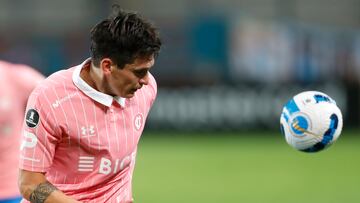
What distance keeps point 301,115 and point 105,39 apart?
4.59ft

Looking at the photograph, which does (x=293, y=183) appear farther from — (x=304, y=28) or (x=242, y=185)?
(x=304, y=28)

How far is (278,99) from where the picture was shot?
54.8 feet

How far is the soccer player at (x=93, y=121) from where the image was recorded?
490 centimetres

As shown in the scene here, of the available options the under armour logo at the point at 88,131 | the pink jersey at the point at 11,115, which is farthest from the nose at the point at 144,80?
the pink jersey at the point at 11,115

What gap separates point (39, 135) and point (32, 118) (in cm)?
10

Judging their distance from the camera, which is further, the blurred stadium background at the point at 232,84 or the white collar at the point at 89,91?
the blurred stadium background at the point at 232,84

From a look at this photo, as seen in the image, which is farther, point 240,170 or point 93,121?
point 240,170

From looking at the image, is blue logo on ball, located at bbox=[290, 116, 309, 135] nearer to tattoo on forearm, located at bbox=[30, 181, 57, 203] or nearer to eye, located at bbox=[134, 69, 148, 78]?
eye, located at bbox=[134, 69, 148, 78]

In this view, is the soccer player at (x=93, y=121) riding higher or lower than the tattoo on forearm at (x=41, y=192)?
higher

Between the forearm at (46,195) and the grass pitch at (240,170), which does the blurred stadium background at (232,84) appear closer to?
the grass pitch at (240,170)

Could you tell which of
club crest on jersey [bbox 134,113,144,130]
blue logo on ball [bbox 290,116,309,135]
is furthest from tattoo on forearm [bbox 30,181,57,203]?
blue logo on ball [bbox 290,116,309,135]

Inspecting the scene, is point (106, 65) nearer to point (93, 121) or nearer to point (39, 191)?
point (93, 121)

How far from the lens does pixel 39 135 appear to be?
491cm

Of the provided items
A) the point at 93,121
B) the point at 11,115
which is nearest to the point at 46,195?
the point at 93,121
